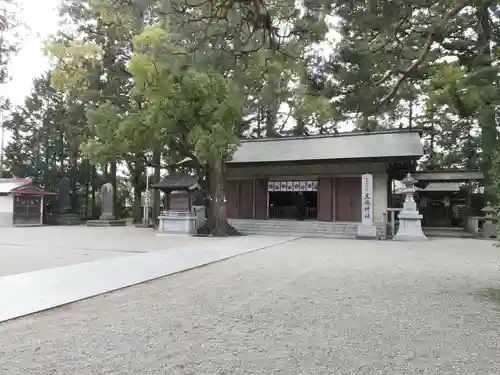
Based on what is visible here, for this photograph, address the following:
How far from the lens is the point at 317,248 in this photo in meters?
12.5

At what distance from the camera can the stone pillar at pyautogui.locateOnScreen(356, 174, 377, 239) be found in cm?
1648

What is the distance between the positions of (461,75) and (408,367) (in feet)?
29.2

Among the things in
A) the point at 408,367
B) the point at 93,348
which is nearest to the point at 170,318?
the point at 93,348

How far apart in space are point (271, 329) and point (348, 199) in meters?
15.7

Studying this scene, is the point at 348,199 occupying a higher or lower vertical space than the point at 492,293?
higher

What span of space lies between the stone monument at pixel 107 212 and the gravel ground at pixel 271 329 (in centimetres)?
1917

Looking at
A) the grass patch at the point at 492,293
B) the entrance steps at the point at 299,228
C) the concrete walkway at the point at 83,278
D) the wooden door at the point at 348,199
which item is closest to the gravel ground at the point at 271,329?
the grass patch at the point at 492,293

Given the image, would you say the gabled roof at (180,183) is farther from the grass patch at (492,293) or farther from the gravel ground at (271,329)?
the grass patch at (492,293)

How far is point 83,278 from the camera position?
705cm

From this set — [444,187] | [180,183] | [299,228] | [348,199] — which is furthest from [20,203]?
[444,187]

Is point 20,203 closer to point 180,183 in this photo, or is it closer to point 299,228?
point 180,183

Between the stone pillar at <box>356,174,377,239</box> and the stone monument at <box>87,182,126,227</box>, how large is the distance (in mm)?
15031

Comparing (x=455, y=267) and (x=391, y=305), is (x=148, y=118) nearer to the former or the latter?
(x=455, y=267)

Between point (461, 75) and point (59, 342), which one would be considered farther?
point (461, 75)
